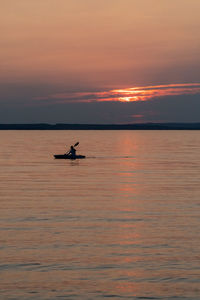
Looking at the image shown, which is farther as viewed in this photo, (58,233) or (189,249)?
(58,233)

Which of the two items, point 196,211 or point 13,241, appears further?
point 196,211

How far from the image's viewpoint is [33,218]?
2717 centimetres

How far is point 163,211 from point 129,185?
48.6 ft

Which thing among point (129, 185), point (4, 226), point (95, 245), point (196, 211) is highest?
point (129, 185)

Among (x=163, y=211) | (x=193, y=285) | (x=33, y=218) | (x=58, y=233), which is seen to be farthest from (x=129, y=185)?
(x=193, y=285)

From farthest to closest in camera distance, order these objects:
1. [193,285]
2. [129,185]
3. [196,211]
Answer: [129,185]
[196,211]
[193,285]

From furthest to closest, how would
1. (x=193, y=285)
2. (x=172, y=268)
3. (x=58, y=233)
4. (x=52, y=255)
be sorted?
(x=58, y=233) < (x=52, y=255) < (x=172, y=268) < (x=193, y=285)

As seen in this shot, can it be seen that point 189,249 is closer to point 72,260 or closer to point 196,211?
point 72,260

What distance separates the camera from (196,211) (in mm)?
29500

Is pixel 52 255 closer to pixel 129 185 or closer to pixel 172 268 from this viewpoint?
pixel 172 268

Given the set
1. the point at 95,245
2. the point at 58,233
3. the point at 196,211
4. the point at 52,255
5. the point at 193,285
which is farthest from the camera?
the point at 196,211

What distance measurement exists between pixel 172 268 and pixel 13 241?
7.15 m

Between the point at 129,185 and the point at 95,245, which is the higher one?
the point at 129,185

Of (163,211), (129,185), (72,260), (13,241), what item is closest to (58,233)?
(13,241)
